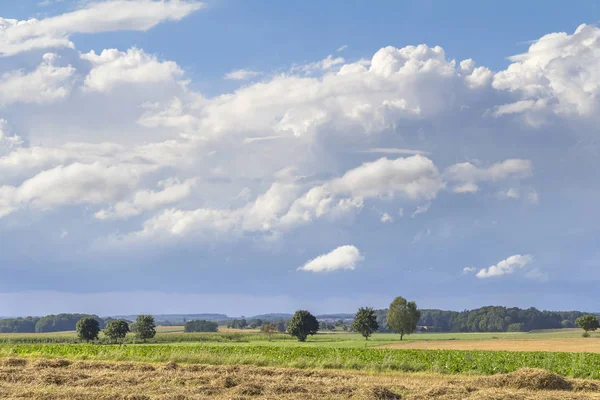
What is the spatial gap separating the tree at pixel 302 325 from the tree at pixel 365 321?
9.30 m

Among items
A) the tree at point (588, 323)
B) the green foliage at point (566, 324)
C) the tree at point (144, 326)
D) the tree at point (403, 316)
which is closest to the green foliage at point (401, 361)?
the tree at point (144, 326)

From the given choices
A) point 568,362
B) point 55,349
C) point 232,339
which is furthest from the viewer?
point 232,339

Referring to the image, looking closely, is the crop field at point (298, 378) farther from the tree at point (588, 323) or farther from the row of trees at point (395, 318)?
the tree at point (588, 323)

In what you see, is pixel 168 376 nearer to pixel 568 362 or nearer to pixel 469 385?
pixel 469 385

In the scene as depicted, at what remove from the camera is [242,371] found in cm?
2988

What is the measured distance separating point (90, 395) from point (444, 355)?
27.0m

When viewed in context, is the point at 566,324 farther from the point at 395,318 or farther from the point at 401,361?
the point at 401,361

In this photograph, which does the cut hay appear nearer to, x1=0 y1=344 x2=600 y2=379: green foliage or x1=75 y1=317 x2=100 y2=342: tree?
x1=0 y1=344 x2=600 y2=379: green foliage

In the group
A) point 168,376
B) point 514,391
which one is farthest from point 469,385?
point 168,376

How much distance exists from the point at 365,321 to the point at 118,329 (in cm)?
4628

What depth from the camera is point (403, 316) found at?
119312 millimetres

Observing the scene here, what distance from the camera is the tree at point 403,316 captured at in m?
119

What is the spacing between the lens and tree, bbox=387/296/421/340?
119188mm

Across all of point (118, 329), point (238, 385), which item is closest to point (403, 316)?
point (118, 329)
